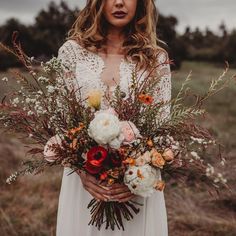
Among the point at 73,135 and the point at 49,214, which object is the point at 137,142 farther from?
the point at 49,214

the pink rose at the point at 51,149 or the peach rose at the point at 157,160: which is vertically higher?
the pink rose at the point at 51,149

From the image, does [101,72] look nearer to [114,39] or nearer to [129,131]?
[114,39]

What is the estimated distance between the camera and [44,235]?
17.3 ft

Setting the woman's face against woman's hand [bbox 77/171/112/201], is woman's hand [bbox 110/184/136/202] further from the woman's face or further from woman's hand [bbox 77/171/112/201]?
the woman's face

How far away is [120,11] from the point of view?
3.35 meters

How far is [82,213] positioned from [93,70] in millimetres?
944

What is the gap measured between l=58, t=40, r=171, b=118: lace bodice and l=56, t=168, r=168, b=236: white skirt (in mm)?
592

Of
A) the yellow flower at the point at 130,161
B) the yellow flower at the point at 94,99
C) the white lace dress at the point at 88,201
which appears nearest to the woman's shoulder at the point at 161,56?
the white lace dress at the point at 88,201

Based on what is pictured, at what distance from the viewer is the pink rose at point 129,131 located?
96.2 inches

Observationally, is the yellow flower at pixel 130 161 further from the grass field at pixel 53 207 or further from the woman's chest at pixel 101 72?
the grass field at pixel 53 207

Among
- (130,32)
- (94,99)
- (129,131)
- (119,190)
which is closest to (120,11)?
(130,32)

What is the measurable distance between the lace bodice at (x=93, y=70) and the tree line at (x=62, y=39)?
52.3 feet

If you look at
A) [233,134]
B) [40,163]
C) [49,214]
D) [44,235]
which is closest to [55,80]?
[40,163]

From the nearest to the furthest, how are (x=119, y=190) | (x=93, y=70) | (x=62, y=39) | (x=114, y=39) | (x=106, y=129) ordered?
(x=106, y=129) → (x=119, y=190) → (x=93, y=70) → (x=114, y=39) → (x=62, y=39)
